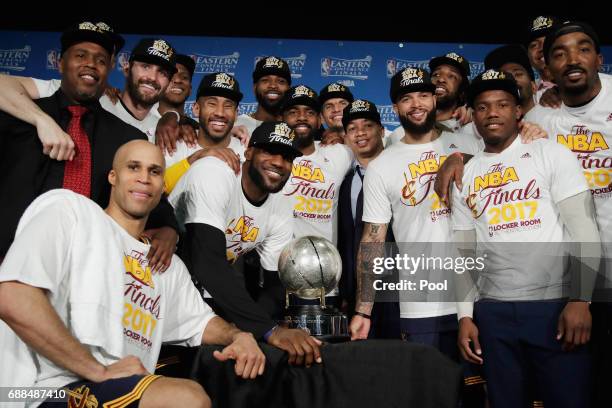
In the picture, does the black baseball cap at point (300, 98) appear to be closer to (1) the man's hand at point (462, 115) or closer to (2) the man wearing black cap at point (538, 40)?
(1) the man's hand at point (462, 115)

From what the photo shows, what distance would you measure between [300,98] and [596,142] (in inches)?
69.4

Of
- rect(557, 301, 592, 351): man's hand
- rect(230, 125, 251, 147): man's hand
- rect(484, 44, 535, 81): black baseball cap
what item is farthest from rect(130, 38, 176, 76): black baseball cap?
rect(557, 301, 592, 351): man's hand

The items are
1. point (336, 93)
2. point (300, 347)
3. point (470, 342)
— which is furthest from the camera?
point (336, 93)

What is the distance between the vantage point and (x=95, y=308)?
5.81 ft

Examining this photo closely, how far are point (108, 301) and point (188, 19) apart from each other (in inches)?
178

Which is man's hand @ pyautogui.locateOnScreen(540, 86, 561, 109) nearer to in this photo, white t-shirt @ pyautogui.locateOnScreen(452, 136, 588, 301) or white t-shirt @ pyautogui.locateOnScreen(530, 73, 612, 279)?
white t-shirt @ pyautogui.locateOnScreen(530, 73, 612, 279)

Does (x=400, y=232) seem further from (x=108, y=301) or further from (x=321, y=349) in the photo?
(x=108, y=301)

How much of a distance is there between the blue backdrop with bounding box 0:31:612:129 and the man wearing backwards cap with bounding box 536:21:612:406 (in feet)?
9.12

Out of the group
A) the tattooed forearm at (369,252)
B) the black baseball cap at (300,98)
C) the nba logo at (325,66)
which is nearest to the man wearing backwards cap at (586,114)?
the tattooed forearm at (369,252)

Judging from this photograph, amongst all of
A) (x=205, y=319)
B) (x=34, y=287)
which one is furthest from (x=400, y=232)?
(x=34, y=287)

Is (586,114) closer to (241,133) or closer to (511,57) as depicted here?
(511,57)

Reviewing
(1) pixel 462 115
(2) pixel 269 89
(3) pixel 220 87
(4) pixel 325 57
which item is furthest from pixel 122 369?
(4) pixel 325 57

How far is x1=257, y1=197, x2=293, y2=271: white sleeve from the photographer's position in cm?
309

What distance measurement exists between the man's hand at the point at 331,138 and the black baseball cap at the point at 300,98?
0.76 feet
